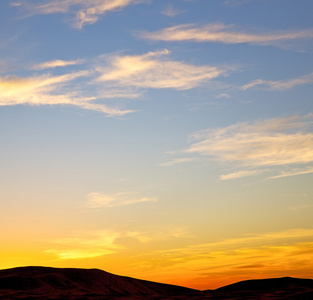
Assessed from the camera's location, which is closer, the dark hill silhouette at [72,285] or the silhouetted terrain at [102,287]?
the silhouetted terrain at [102,287]

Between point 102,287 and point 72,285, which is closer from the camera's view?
point 72,285

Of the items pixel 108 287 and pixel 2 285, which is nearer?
pixel 2 285

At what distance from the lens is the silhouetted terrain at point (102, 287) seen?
47.2 m

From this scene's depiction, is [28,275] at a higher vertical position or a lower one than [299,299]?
higher

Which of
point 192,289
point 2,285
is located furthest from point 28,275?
point 192,289

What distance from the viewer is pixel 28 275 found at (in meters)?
57.9

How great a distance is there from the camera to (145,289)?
60406 mm

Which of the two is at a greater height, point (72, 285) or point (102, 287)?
point (72, 285)

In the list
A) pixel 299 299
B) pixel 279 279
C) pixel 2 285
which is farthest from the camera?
pixel 279 279

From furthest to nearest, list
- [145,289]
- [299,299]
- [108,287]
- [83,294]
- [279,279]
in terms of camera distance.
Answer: [279,279]
[145,289]
[108,287]
[83,294]
[299,299]

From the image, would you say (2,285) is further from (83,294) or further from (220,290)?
(220,290)

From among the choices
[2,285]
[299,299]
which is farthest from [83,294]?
[299,299]

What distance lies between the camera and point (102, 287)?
56469 millimetres

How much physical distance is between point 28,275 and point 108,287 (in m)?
9.52
